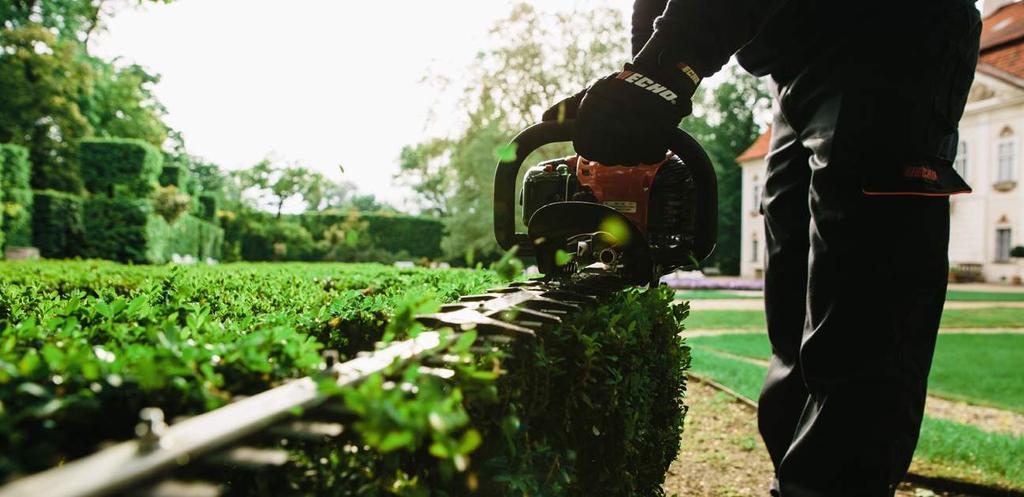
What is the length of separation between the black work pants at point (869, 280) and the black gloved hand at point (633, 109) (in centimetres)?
38

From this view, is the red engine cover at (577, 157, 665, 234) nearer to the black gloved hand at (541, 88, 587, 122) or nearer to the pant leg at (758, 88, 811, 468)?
the black gloved hand at (541, 88, 587, 122)

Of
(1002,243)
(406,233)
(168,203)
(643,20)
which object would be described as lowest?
(643,20)

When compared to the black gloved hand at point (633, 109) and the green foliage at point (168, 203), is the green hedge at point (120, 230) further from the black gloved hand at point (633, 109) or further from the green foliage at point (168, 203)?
the black gloved hand at point (633, 109)

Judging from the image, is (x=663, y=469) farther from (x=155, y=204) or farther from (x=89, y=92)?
(x=89, y=92)

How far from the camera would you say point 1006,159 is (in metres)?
30.2

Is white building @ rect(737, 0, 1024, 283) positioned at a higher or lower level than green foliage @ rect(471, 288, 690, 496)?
higher

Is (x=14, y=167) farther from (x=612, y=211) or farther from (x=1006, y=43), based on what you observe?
(x=1006, y=43)

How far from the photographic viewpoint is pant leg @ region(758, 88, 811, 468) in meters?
2.13

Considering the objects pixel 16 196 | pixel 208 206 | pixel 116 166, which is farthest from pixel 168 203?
pixel 208 206

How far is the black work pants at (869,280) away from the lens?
1593 mm

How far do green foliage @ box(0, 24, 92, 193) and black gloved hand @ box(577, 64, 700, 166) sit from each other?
105ft

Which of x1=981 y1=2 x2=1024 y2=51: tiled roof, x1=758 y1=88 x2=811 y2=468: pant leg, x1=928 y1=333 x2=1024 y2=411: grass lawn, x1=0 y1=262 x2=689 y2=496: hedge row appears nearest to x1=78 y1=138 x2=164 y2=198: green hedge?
x1=0 y1=262 x2=689 y2=496: hedge row

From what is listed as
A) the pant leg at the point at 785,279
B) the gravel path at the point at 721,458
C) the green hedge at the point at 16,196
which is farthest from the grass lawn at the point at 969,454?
the green hedge at the point at 16,196

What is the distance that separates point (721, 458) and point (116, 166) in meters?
19.5
